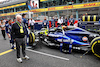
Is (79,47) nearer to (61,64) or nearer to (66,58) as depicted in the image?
(66,58)

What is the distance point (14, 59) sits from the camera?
4.08 meters

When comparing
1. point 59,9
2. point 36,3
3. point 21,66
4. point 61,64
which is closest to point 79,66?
point 61,64

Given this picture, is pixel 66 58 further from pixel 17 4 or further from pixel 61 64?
pixel 17 4

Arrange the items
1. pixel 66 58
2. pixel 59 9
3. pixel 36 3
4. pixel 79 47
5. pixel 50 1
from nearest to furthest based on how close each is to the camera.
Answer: pixel 66 58, pixel 79 47, pixel 36 3, pixel 59 9, pixel 50 1

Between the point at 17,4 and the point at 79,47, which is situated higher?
the point at 17,4

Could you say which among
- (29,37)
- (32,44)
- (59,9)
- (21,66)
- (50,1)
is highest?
(50,1)

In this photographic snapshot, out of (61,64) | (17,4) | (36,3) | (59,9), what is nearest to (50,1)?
(59,9)

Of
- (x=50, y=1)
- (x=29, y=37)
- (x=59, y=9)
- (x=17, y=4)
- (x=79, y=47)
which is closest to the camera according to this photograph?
(x=79, y=47)

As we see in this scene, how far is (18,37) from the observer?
3527mm

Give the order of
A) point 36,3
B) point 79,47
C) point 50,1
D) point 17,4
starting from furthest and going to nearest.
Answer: point 17,4, point 50,1, point 36,3, point 79,47

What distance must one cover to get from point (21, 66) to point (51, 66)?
3.54 ft

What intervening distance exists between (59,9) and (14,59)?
21819mm

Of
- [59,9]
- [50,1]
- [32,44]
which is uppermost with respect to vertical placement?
[50,1]

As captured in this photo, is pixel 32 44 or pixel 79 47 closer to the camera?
pixel 79 47
